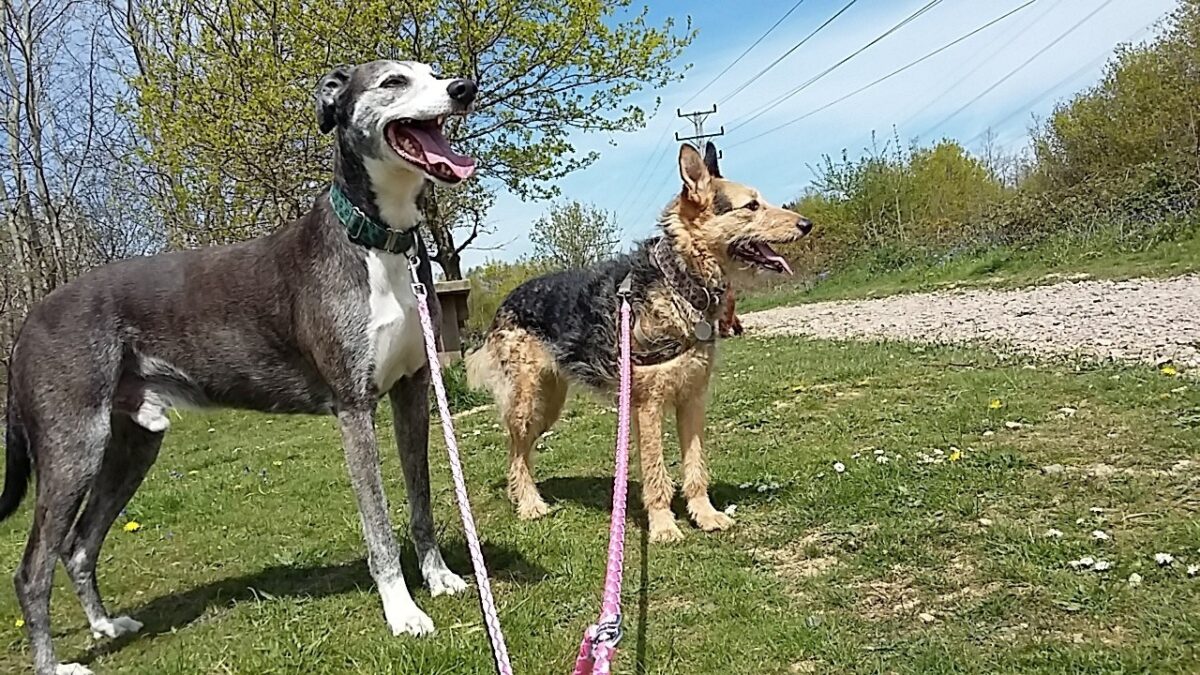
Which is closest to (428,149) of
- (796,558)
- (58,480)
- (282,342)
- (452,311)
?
(282,342)

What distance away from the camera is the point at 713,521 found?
5285 mm

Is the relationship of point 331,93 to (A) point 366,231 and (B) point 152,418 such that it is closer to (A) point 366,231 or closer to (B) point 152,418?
(A) point 366,231

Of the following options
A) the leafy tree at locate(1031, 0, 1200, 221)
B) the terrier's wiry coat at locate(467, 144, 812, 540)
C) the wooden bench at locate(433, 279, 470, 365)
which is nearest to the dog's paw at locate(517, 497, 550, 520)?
the terrier's wiry coat at locate(467, 144, 812, 540)

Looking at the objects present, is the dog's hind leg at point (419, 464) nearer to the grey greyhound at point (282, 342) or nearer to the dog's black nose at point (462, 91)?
the grey greyhound at point (282, 342)

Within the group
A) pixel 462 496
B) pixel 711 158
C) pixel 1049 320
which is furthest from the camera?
pixel 1049 320

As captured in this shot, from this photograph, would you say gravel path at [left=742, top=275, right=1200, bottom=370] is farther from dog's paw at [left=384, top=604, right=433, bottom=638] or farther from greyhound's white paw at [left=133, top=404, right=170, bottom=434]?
greyhound's white paw at [left=133, top=404, right=170, bottom=434]

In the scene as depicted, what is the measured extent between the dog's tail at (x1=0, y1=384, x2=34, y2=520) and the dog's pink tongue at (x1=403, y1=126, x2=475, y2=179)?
235 centimetres

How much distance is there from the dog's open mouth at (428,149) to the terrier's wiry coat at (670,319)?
6.20 feet

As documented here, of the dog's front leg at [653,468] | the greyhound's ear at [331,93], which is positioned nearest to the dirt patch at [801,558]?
the dog's front leg at [653,468]

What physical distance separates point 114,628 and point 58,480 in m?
0.86

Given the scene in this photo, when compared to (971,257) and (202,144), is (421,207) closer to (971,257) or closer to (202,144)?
(202,144)

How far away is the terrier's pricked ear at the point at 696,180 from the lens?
220 inches

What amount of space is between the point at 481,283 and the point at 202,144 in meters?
12.9

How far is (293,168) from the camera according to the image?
15.8 m
